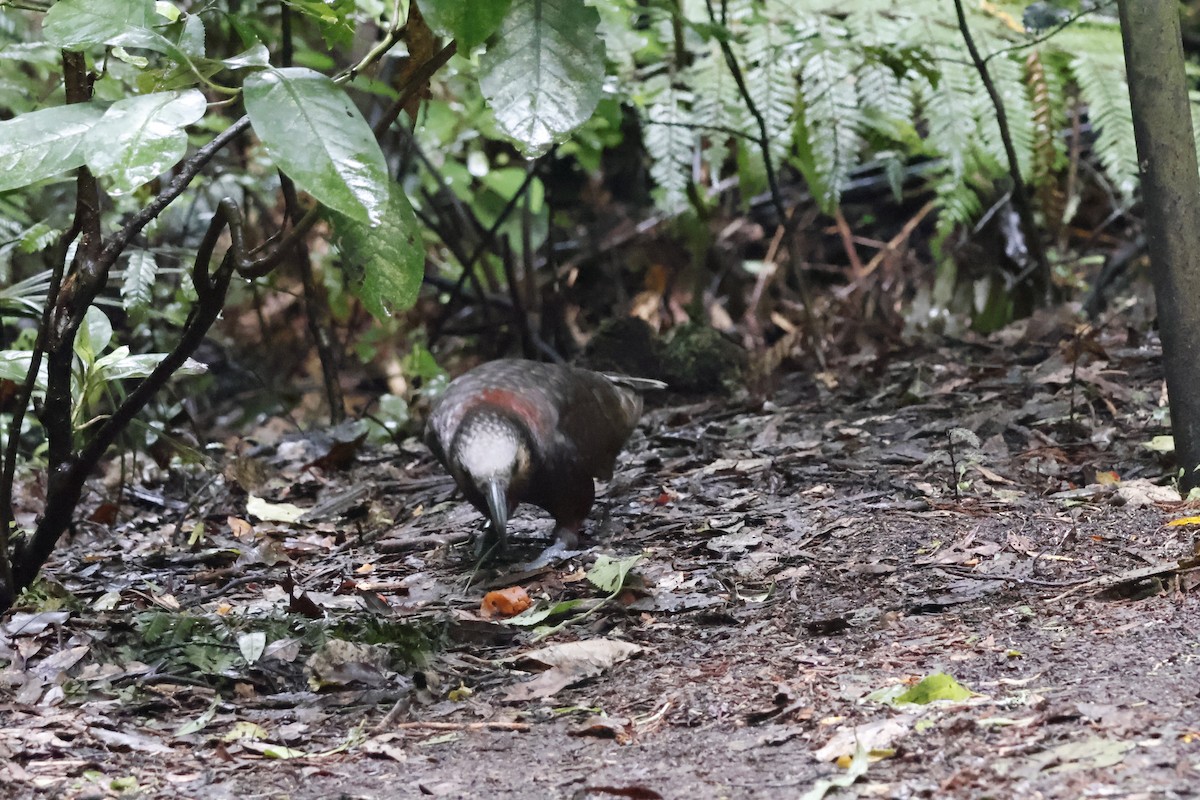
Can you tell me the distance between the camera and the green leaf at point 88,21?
1.94 meters

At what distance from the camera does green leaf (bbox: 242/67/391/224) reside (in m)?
1.75

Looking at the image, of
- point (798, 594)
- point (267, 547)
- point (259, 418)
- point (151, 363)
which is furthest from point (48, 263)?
point (798, 594)

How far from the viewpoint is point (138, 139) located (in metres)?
1.73

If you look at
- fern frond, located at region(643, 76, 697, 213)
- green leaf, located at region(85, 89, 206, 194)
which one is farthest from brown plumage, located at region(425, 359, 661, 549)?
green leaf, located at region(85, 89, 206, 194)

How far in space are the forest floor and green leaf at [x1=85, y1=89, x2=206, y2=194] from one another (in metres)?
1.08

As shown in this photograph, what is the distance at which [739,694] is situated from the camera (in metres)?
2.31

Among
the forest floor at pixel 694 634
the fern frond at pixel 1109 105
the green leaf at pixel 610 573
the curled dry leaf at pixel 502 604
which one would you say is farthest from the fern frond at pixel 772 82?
the curled dry leaf at pixel 502 604

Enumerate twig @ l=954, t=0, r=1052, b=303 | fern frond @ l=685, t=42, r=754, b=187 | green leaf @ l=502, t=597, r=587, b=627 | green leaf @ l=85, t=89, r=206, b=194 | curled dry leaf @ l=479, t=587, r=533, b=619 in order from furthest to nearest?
fern frond @ l=685, t=42, r=754, b=187 < twig @ l=954, t=0, r=1052, b=303 < curled dry leaf @ l=479, t=587, r=533, b=619 < green leaf @ l=502, t=597, r=587, b=627 < green leaf @ l=85, t=89, r=206, b=194

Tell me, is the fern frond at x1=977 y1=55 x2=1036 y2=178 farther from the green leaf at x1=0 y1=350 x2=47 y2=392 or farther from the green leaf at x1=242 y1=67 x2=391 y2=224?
the green leaf at x1=0 y1=350 x2=47 y2=392

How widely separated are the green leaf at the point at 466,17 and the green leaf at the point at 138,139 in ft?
1.36

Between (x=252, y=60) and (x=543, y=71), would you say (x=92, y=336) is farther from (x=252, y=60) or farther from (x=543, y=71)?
(x=543, y=71)

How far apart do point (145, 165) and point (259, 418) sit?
16.8 ft

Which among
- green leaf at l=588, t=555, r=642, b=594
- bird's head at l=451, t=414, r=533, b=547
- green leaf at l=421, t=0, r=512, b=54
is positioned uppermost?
green leaf at l=421, t=0, r=512, b=54

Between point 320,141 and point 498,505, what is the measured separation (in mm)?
1844
